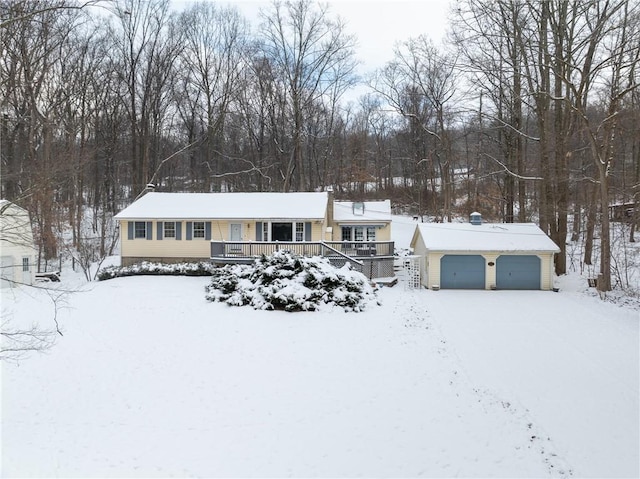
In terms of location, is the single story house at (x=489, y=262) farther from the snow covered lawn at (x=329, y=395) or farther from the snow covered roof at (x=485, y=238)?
the snow covered lawn at (x=329, y=395)

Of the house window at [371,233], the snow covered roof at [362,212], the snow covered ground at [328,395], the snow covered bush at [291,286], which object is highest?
the snow covered roof at [362,212]

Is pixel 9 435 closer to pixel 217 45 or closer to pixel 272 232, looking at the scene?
pixel 272 232

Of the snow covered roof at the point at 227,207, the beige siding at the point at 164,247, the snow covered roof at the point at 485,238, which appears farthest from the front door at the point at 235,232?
the snow covered roof at the point at 485,238

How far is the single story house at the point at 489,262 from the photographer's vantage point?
17.8m

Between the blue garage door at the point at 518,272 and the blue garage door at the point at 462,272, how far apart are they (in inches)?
30.8

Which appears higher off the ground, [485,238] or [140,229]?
[140,229]

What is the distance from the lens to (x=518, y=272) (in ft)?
59.5

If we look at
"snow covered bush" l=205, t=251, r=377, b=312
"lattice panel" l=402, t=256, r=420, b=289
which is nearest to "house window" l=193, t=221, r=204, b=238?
"snow covered bush" l=205, t=251, r=377, b=312

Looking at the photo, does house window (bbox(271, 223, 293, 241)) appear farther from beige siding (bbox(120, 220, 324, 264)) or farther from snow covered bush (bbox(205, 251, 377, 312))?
snow covered bush (bbox(205, 251, 377, 312))

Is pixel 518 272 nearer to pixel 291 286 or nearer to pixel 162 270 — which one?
pixel 291 286

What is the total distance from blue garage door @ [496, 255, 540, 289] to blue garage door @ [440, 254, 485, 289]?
0.78 meters

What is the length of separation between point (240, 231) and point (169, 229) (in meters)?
3.62

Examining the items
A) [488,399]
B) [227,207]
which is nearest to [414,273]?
[227,207]

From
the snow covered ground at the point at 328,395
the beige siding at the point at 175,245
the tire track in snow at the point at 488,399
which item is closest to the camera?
the tire track in snow at the point at 488,399
